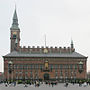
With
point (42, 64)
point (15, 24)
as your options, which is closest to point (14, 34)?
point (15, 24)

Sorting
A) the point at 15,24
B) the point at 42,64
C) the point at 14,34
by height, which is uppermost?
the point at 15,24

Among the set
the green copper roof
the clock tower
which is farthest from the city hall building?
the green copper roof

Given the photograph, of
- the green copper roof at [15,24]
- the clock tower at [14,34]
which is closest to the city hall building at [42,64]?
the clock tower at [14,34]

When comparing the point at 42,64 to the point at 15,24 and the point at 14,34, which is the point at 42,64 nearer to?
the point at 14,34

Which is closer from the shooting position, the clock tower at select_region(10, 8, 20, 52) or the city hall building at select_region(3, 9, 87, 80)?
the city hall building at select_region(3, 9, 87, 80)

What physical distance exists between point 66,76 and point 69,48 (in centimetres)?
1156

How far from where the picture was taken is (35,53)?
105375 millimetres

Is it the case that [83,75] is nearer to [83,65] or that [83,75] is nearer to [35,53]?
[83,65]

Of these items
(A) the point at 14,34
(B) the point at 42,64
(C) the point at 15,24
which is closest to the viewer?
(B) the point at 42,64

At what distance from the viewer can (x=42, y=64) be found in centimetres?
10350

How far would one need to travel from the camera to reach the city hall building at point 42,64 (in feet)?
334

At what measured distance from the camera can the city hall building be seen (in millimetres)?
101688

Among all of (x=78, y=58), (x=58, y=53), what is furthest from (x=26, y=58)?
(x=78, y=58)

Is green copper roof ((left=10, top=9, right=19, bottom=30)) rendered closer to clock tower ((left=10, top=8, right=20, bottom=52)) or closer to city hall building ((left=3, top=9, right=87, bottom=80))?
clock tower ((left=10, top=8, right=20, bottom=52))
